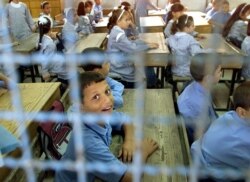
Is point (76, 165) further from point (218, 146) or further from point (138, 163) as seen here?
point (218, 146)

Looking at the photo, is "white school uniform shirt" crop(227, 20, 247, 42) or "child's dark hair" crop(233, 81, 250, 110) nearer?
"child's dark hair" crop(233, 81, 250, 110)

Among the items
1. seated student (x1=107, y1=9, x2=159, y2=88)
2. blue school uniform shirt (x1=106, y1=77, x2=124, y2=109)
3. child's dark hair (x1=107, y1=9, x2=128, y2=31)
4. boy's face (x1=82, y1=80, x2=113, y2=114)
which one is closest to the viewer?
boy's face (x1=82, y1=80, x2=113, y2=114)

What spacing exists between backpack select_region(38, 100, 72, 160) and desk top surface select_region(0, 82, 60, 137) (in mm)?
135

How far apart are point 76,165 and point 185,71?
2308mm

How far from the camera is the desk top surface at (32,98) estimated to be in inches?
58.5

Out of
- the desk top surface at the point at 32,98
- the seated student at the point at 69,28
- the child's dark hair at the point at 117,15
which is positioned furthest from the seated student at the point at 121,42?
the seated student at the point at 69,28

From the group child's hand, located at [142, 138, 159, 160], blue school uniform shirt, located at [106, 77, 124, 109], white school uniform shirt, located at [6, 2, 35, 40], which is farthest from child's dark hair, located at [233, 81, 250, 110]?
white school uniform shirt, located at [6, 2, 35, 40]

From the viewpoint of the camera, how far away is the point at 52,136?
4.65 feet

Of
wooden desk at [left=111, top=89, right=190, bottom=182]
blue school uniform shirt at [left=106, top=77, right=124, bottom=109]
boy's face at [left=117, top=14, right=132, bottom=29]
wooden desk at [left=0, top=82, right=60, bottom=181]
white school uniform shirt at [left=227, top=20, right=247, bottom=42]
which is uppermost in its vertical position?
boy's face at [left=117, top=14, right=132, bottom=29]

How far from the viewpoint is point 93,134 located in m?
1.15

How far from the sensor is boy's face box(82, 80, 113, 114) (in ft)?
3.83

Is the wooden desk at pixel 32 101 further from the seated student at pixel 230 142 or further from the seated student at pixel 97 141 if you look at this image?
the seated student at pixel 230 142

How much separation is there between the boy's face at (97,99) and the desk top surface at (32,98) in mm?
390

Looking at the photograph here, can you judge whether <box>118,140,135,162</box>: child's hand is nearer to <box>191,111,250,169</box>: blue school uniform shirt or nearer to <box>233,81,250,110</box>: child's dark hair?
<box>191,111,250,169</box>: blue school uniform shirt
